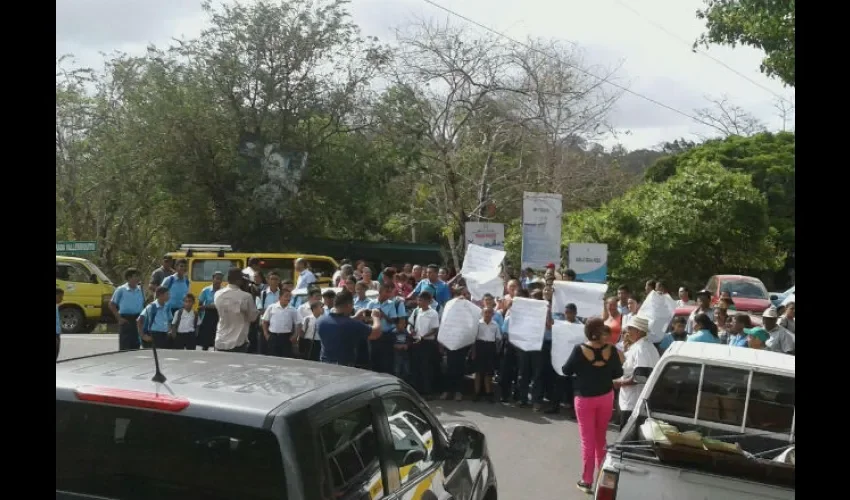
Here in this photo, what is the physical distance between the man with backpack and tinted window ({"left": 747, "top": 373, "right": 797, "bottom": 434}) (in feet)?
18.7

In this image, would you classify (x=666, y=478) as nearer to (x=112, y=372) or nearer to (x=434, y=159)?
(x=112, y=372)

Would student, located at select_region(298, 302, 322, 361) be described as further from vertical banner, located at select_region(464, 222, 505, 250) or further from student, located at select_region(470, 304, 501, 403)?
vertical banner, located at select_region(464, 222, 505, 250)

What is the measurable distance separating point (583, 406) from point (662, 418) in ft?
3.34

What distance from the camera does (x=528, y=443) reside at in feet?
30.6

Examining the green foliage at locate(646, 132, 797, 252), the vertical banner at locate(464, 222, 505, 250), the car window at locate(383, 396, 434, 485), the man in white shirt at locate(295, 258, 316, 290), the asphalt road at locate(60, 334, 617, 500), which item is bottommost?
the asphalt road at locate(60, 334, 617, 500)

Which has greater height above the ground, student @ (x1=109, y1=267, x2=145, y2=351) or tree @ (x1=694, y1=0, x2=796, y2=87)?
tree @ (x1=694, y1=0, x2=796, y2=87)

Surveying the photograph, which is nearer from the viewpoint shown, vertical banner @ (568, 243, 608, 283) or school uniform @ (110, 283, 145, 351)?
school uniform @ (110, 283, 145, 351)

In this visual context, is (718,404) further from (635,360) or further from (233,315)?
(233,315)

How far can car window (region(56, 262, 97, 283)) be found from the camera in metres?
19.5

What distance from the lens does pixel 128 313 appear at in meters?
11.2

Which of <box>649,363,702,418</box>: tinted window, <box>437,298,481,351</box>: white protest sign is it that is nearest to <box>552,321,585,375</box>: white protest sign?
<box>437,298,481,351</box>: white protest sign

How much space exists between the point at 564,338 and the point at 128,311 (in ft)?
18.9

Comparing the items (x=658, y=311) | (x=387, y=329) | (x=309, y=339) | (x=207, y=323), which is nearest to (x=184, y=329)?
(x=207, y=323)

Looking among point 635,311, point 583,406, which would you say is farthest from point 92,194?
point 583,406
